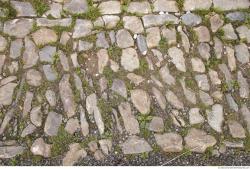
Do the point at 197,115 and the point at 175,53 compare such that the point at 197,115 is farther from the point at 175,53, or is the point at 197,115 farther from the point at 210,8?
the point at 210,8

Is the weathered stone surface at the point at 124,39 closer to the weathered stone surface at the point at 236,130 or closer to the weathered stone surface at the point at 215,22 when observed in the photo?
the weathered stone surface at the point at 215,22

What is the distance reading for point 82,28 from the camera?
230 inches

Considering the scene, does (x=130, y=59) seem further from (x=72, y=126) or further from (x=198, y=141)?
(x=198, y=141)

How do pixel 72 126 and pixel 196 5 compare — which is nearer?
pixel 72 126

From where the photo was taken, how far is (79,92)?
5578 millimetres

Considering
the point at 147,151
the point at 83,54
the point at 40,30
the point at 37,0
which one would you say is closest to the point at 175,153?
the point at 147,151

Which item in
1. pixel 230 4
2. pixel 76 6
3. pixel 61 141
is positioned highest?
pixel 76 6

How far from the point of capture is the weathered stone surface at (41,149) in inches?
210

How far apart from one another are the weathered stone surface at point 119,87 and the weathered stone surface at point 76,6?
117 cm

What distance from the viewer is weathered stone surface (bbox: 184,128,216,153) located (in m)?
5.43

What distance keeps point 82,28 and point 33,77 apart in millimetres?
978

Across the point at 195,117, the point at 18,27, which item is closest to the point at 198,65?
the point at 195,117

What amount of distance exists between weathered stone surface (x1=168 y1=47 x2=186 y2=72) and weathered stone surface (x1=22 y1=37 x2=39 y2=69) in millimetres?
1875

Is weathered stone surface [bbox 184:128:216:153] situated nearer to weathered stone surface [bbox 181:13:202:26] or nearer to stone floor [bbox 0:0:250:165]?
stone floor [bbox 0:0:250:165]
